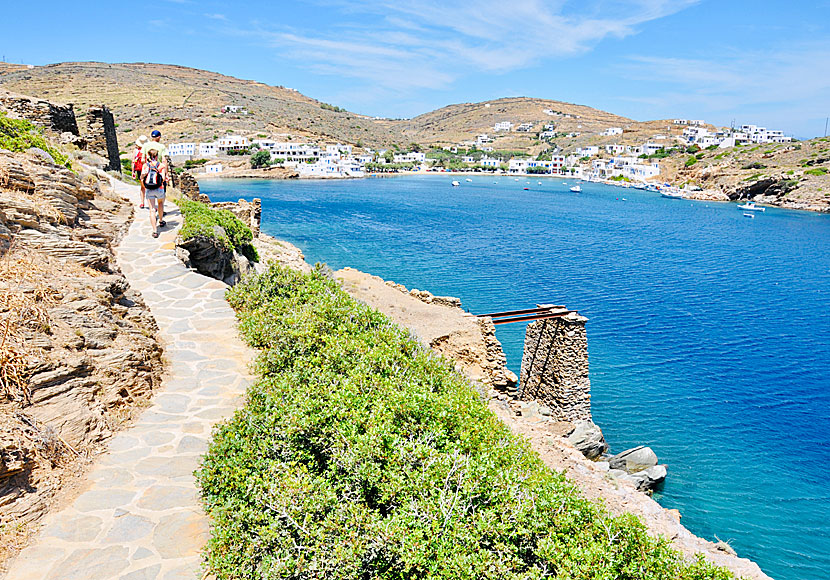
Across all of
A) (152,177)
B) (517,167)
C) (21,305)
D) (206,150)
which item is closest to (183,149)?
(206,150)

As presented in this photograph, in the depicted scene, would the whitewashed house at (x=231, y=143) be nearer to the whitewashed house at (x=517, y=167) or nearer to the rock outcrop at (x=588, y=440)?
the whitewashed house at (x=517, y=167)

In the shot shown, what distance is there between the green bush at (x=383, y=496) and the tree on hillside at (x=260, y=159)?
103 metres

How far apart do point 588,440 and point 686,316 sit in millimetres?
17112

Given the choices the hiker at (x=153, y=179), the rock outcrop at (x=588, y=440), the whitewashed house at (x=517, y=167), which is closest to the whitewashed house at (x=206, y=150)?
the whitewashed house at (x=517, y=167)

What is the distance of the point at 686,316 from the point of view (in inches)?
1107

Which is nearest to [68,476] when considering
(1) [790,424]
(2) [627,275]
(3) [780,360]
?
(1) [790,424]

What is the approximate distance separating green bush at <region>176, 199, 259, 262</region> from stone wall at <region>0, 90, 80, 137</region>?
20.3ft

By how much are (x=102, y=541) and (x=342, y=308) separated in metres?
5.65

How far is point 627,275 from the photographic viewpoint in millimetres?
36656

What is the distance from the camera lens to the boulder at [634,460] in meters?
14.5

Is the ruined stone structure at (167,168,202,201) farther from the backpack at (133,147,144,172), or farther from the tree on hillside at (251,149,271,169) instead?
the tree on hillside at (251,149,271,169)

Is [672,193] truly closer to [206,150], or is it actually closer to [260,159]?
[260,159]

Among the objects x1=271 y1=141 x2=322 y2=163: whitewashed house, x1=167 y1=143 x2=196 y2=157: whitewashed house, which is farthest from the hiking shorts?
x1=271 y1=141 x2=322 y2=163: whitewashed house

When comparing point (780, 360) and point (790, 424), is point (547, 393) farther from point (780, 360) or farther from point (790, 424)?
point (780, 360)
